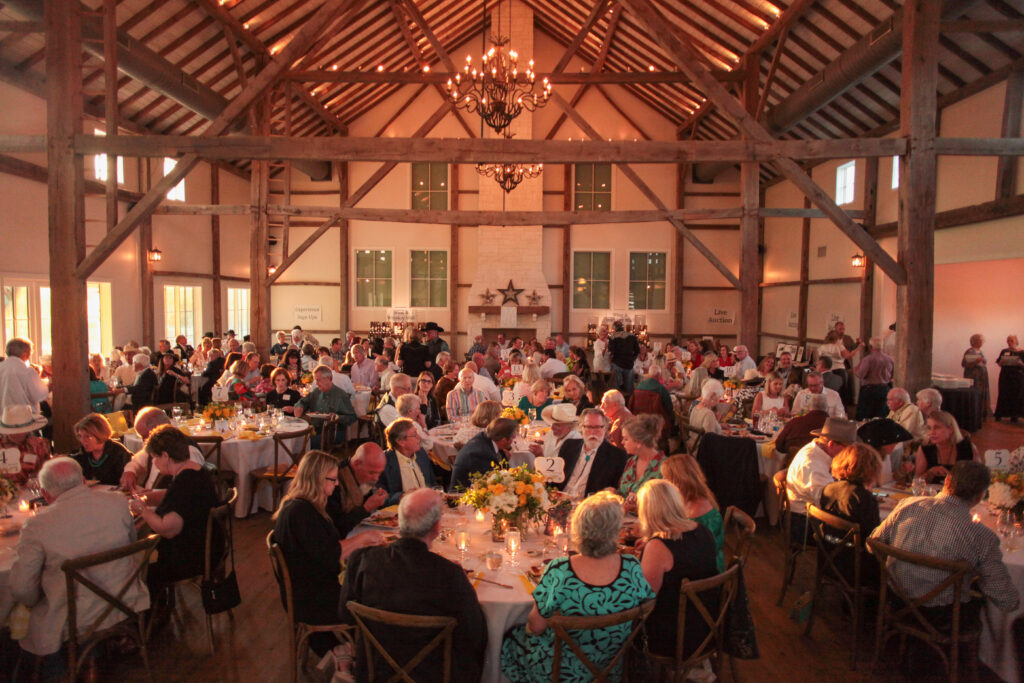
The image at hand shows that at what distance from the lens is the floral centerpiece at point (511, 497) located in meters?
3.30

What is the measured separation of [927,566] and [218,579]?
3.76 meters

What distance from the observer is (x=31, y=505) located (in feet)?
13.0

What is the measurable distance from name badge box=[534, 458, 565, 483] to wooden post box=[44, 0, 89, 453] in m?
5.63

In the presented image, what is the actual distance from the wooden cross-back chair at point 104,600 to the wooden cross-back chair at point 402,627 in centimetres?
127

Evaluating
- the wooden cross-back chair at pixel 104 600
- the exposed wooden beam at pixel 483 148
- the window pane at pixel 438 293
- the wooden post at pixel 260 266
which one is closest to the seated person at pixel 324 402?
the exposed wooden beam at pixel 483 148

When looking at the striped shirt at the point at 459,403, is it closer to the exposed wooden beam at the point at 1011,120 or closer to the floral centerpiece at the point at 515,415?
the floral centerpiece at the point at 515,415

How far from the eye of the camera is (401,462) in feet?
14.2

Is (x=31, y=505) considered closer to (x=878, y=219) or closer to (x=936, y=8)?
(x=936, y=8)

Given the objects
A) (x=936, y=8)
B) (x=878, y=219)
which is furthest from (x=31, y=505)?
(x=878, y=219)

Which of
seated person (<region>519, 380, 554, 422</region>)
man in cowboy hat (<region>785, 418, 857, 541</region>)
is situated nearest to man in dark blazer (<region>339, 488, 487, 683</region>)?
man in cowboy hat (<region>785, 418, 857, 541</region>)

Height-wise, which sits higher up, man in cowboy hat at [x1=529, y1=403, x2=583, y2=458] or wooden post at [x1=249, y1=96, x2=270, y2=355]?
wooden post at [x1=249, y1=96, x2=270, y2=355]

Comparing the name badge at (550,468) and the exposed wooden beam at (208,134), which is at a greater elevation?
the exposed wooden beam at (208,134)

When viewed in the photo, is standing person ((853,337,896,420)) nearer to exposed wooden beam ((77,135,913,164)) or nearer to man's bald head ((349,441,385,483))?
exposed wooden beam ((77,135,913,164))

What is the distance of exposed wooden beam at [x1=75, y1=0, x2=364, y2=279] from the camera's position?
7.07m
